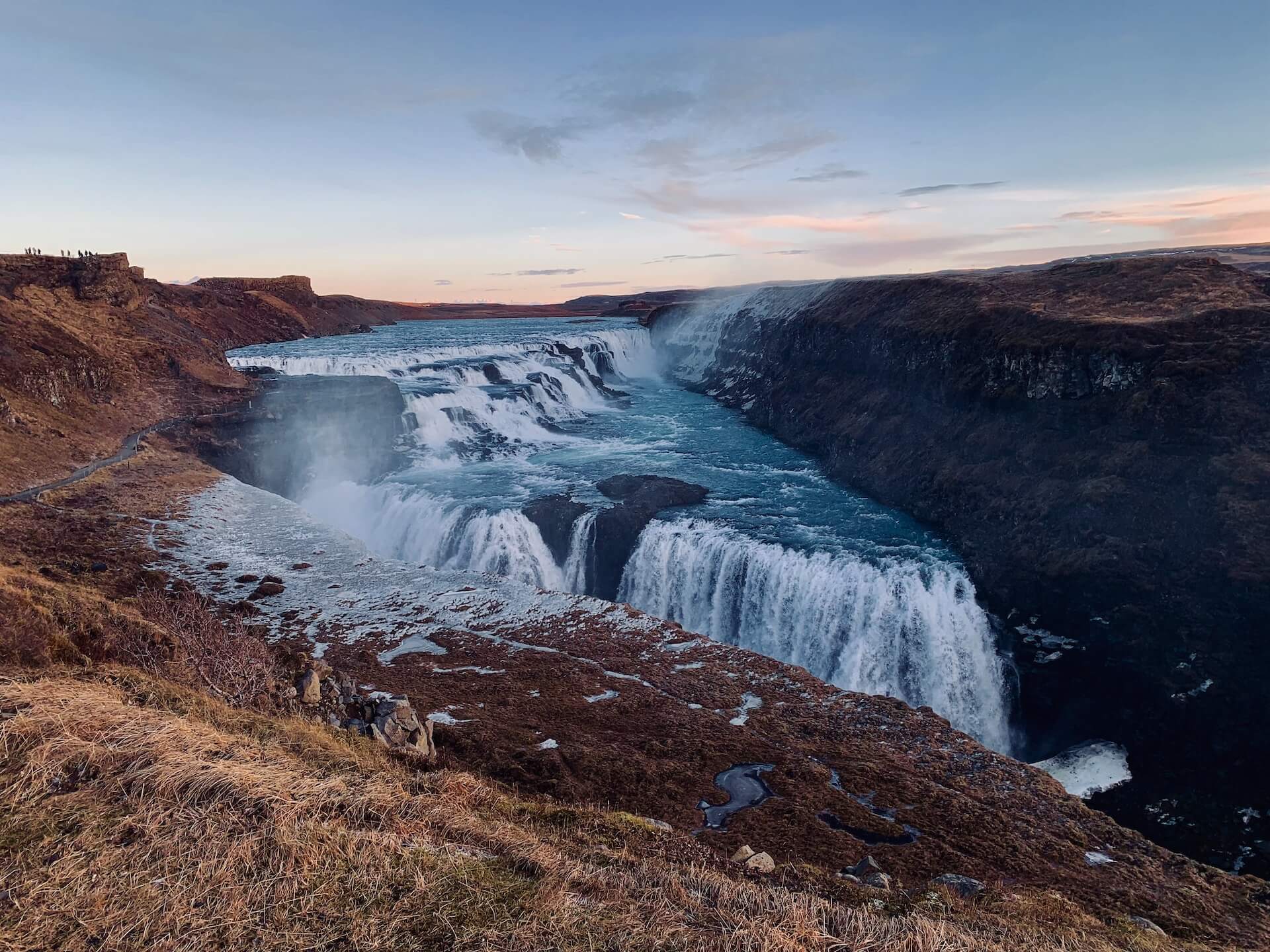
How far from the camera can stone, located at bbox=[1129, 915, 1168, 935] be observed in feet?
28.7

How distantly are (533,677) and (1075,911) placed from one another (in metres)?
11.4

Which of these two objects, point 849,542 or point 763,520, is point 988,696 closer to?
point 849,542

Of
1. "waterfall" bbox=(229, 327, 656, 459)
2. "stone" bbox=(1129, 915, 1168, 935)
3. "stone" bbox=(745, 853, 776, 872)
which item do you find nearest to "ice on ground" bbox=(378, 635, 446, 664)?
"stone" bbox=(745, 853, 776, 872)

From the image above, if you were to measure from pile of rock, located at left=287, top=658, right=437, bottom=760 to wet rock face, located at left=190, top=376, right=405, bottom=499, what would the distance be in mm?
26070

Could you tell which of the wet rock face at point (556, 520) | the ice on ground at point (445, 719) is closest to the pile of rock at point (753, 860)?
the ice on ground at point (445, 719)

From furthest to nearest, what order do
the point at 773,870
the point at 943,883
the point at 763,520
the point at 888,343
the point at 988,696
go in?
the point at 888,343 < the point at 763,520 < the point at 988,696 < the point at 943,883 < the point at 773,870

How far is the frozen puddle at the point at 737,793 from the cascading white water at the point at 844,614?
1050 centimetres

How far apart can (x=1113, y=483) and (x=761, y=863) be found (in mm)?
22688

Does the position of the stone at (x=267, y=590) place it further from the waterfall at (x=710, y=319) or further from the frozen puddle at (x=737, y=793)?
the waterfall at (x=710, y=319)

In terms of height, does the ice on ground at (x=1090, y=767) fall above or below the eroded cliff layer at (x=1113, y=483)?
below

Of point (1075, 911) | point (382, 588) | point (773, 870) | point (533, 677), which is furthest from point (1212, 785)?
point (382, 588)

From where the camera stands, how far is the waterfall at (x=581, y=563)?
93.4 feet

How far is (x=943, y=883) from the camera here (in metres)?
9.54

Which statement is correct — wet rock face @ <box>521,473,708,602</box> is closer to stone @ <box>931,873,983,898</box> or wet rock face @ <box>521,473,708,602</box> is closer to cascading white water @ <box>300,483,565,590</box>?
cascading white water @ <box>300,483,565,590</box>
